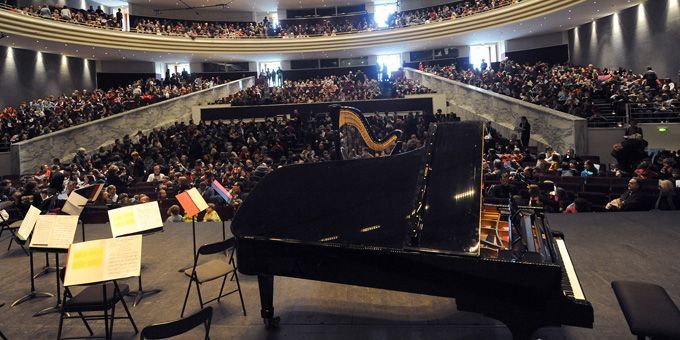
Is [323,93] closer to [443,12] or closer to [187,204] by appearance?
[443,12]

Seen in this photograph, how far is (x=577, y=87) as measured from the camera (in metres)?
14.9

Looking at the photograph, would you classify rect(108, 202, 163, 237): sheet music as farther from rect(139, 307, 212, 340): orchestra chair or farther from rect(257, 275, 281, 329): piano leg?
rect(139, 307, 212, 340): orchestra chair

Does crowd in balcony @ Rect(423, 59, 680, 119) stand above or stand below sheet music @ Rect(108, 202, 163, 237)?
above

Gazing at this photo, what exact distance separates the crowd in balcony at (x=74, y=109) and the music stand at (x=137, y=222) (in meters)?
13.8

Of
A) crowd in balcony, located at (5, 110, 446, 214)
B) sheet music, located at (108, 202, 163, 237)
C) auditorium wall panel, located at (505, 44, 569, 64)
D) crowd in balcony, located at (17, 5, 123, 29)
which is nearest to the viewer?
sheet music, located at (108, 202, 163, 237)

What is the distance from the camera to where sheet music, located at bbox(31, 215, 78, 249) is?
13.6 feet

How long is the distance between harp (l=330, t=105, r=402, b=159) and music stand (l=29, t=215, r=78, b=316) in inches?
114

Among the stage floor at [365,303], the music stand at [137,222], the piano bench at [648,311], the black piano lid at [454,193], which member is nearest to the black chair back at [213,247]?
the stage floor at [365,303]

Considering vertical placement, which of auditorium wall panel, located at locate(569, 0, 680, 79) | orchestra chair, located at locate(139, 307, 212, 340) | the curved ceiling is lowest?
orchestra chair, located at locate(139, 307, 212, 340)

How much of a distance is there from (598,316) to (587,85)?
47.7 ft

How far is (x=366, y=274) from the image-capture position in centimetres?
280

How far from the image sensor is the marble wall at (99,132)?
1456cm

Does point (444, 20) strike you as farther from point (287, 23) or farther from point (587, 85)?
point (287, 23)

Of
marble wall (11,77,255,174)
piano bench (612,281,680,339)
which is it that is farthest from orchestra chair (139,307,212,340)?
marble wall (11,77,255,174)
